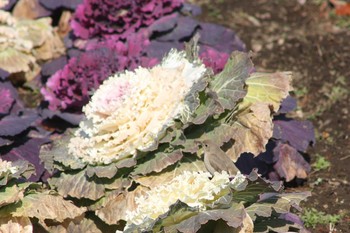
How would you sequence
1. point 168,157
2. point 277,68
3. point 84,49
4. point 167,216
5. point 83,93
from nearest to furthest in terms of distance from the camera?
point 167,216 → point 168,157 → point 83,93 → point 84,49 → point 277,68

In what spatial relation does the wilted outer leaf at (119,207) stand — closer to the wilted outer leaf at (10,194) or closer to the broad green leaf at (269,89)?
the wilted outer leaf at (10,194)

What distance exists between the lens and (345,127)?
5250 mm

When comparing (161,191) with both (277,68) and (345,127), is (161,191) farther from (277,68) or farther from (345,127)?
(277,68)

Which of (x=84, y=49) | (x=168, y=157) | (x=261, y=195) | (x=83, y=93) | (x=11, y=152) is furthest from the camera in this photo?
(x=84, y=49)

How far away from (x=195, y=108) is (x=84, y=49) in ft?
6.62

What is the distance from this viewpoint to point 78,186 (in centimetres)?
394

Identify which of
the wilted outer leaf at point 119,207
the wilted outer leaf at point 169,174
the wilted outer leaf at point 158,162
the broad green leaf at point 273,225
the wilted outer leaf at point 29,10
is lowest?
the wilted outer leaf at point 29,10

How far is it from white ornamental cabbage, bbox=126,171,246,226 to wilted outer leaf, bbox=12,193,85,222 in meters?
0.37

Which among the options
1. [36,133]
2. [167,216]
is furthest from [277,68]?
[167,216]

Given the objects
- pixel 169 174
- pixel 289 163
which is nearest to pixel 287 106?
pixel 289 163

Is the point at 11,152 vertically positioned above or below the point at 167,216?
below

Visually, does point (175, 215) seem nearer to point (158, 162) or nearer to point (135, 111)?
point (158, 162)

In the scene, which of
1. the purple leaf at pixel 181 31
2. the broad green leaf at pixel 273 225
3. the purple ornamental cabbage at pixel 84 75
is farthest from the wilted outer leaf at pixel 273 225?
the purple leaf at pixel 181 31

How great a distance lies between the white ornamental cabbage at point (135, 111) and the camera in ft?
12.8
